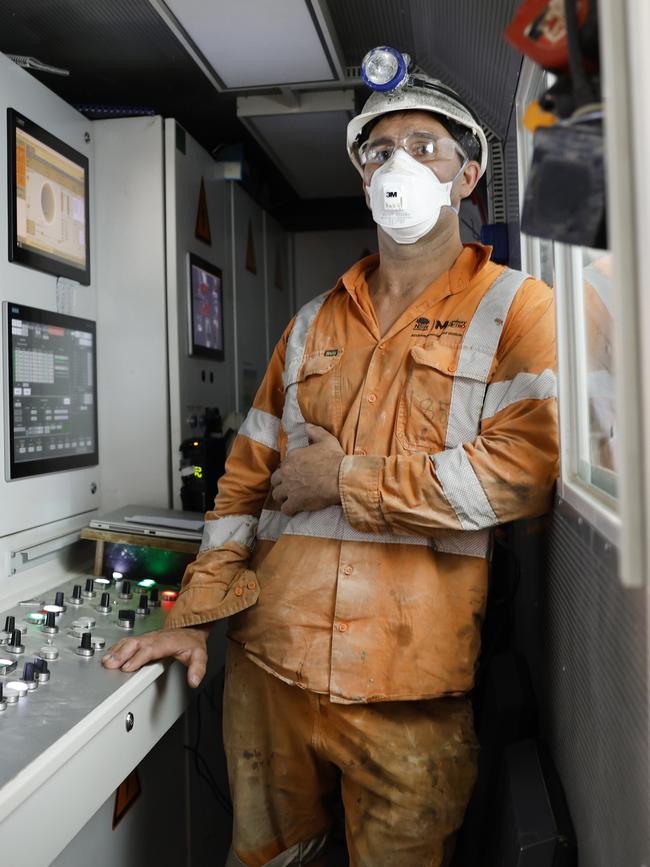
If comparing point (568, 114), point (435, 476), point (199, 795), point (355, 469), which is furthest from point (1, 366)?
point (568, 114)

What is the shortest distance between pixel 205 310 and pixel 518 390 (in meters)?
1.63

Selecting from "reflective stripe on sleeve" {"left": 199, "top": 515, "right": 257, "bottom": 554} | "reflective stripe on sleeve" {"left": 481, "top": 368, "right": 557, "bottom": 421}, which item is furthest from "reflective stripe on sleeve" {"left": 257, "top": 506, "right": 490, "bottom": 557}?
"reflective stripe on sleeve" {"left": 481, "top": 368, "right": 557, "bottom": 421}

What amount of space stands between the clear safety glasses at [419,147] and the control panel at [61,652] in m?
1.17

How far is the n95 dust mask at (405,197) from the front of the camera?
5.18ft

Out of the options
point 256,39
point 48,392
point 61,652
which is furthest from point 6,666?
point 256,39

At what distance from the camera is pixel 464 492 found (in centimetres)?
138

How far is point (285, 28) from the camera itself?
7.27 feet

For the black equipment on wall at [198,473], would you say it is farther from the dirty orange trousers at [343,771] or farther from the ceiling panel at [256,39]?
the ceiling panel at [256,39]

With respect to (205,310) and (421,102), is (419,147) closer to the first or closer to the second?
(421,102)

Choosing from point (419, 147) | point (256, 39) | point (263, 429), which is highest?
point (256, 39)

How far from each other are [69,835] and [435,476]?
2.83 feet

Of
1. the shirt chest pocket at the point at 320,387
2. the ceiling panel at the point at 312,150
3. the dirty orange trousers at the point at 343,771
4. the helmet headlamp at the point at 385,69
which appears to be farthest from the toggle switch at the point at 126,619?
the ceiling panel at the point at 312,150

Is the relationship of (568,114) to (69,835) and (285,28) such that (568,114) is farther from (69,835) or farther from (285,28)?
(285,28)

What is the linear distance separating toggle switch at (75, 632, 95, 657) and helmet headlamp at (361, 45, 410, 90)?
1308 millimetres
